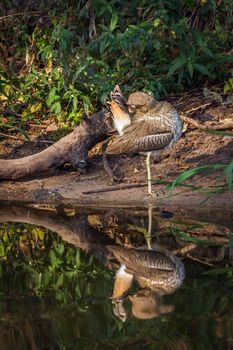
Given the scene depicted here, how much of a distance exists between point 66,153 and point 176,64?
5.62 feet

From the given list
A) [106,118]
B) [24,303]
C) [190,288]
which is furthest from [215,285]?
[106,118]

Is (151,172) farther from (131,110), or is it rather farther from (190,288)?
(190,288)

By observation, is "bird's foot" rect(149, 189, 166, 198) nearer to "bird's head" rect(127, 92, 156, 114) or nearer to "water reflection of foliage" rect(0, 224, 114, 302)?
"bird's head" rect(127, 92, 156, 114)

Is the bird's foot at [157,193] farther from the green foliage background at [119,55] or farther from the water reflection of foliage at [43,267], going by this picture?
the green foliage background at [119,55]

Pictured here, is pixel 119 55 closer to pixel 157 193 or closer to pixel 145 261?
pixel 157 193

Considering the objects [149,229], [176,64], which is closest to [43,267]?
[149,229]

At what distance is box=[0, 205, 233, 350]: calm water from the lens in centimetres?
518

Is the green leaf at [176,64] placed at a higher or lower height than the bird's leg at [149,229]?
higher

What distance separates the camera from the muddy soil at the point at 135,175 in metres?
8.89

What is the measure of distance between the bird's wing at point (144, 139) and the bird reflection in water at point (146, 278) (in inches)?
76.1

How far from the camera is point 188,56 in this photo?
34.0 feet

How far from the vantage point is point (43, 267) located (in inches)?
268

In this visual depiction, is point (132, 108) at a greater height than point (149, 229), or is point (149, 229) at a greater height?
point (132, 108)

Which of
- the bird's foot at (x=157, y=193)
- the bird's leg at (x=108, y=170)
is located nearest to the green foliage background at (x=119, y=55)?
the bird's leg at (x=108, y=170)
